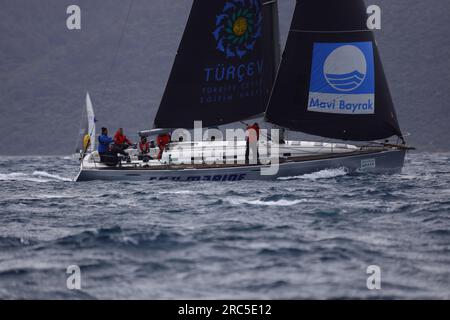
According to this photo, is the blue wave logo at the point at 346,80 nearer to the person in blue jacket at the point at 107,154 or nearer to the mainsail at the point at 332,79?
the mainsail at the point at 332,79

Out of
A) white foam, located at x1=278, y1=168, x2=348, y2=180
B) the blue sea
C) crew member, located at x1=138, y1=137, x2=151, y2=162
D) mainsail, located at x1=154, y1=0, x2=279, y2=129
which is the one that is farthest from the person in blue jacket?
white foam, located at x1=278, y1=168, x2=348, y2=180

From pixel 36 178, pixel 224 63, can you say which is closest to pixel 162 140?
pixel 224 63

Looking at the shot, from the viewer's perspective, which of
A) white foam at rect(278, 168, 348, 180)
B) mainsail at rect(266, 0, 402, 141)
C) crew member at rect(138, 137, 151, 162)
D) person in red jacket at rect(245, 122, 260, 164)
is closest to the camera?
person in red jacket at rect(245, 122, 260, 164)

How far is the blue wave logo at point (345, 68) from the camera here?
29.3 metres

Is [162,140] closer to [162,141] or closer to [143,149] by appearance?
[162,141]

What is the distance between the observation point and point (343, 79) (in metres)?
29.2

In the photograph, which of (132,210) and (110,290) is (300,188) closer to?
(132,210)

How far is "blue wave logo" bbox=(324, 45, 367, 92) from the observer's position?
2927cm

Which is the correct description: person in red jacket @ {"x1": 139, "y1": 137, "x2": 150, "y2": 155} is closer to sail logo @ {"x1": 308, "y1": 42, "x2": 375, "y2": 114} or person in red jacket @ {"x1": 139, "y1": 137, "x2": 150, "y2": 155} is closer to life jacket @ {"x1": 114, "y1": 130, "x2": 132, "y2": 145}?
life jacket @ {"x1": 114, "y1": 130, "x2": 132, "y2": 145}

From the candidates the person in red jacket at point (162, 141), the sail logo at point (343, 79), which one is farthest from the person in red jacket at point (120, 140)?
the sail logo at point (343, 79)

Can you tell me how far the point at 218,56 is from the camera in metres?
31.8

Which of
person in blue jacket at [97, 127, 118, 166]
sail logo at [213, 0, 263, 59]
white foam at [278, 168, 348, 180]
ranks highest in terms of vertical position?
sail logo at [213, 0, 263, 59]
